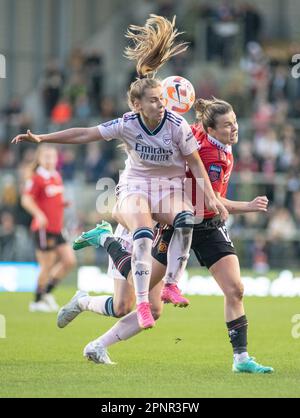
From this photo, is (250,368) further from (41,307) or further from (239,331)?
(41,307)

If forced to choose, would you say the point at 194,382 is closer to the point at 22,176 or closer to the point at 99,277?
the point at 99,277

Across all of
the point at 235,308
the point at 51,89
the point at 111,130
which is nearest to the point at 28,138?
the point at 111,130

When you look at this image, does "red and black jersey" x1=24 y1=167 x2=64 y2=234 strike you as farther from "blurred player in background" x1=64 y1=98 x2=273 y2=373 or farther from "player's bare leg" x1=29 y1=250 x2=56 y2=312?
"blurred player in background" x1=64 y1=98 x2=273 y2=373

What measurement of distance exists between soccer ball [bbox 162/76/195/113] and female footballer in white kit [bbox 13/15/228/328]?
0.45m

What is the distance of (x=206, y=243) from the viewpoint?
32.5 ft

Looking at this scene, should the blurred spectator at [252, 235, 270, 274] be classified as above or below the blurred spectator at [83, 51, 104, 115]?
below

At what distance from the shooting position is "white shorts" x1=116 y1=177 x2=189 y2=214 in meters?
9.90

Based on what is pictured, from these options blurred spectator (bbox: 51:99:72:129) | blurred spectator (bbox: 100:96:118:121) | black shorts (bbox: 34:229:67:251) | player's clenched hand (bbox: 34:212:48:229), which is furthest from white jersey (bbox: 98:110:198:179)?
blurred spectator (bbox: 51:99:72:129)

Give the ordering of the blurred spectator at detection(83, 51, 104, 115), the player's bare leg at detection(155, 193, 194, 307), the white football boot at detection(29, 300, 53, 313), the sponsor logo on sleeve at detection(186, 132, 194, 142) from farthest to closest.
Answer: the blurred spectator at detection(83, 51, 104, 115) → the white football boot at detection(29, 300, 53, 313) → the sponsor logo on sleeve at detection(186, 132, 194, 142) → the player's bare leg at detection(155, 193, 194, 307)

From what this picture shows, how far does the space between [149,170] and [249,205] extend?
91 cm

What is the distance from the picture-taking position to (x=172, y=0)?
1196 inches

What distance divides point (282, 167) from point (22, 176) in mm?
5498

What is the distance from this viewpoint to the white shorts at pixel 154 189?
390 inches
